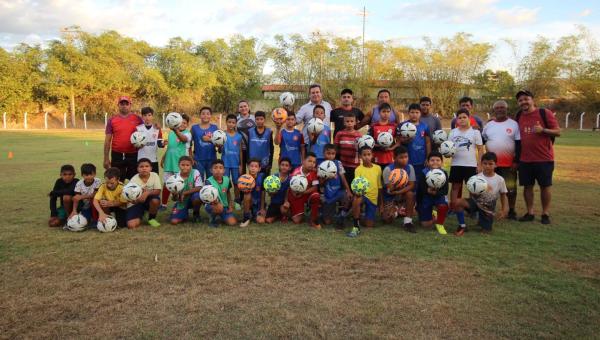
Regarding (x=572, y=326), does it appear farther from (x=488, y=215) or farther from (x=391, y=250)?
(x=488, y=215)

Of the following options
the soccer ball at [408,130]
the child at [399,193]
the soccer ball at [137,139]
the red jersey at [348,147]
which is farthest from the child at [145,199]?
the soccer ball at [408,130]

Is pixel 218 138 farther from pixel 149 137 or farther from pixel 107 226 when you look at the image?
pixel 107 226

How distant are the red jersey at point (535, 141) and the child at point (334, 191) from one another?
2.89m

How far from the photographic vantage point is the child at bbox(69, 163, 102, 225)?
6.34 metres

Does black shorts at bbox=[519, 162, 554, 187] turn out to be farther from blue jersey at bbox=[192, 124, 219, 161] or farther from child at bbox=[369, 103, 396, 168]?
blue jersey at bbox=[192, 124, 219, 161]

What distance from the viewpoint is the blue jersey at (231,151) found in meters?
7.26

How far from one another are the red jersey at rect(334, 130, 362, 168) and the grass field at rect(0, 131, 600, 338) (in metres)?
1.18

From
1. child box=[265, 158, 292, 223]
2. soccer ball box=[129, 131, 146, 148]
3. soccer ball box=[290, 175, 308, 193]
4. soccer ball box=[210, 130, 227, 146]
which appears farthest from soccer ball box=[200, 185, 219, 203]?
soccer ball box=[129, 131, 146, 148]

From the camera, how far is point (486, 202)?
6.16m

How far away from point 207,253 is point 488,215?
387cm

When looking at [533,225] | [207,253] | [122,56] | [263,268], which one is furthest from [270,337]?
[122,56]

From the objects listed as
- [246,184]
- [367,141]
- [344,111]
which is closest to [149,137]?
[246,184]

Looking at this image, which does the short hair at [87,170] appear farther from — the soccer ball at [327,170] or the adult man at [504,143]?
the adult man at [504,143]

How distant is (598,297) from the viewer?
12.9 ft
